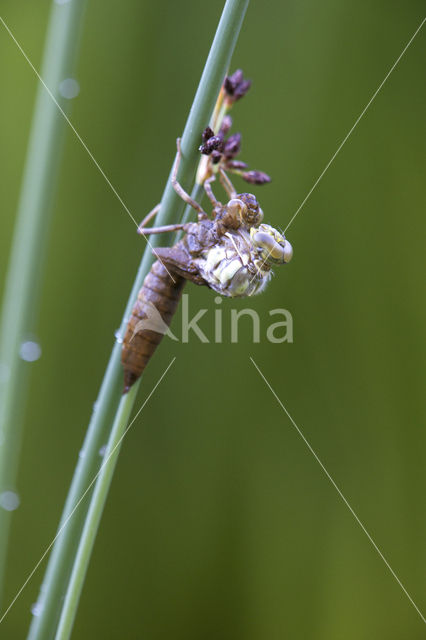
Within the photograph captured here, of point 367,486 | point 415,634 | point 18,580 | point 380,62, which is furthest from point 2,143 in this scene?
point 415,634

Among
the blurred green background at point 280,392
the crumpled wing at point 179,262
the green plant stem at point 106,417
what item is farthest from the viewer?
the blurred green background at point 280,392

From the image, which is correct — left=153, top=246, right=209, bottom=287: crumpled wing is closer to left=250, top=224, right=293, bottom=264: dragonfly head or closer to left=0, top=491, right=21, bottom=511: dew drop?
left=250, top=224, right=293, bottom=264: dragonfly head

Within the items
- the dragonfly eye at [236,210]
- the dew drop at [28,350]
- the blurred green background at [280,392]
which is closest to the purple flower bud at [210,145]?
the dragonfly eye at [236,210]

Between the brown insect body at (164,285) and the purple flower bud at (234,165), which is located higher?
the purple flower bud at (234,165)

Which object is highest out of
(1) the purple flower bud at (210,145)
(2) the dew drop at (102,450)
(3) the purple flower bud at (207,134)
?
(3) the purple flower bud at (207,134)

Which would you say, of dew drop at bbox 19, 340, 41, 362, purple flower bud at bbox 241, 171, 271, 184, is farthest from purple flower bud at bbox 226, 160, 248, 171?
dew drop at bbox 19, 340, 41, 362

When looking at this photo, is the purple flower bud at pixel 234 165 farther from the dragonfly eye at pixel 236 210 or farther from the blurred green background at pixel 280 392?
the blurred green background at pixel 280 392

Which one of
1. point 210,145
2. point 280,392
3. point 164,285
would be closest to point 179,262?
point 164,285
